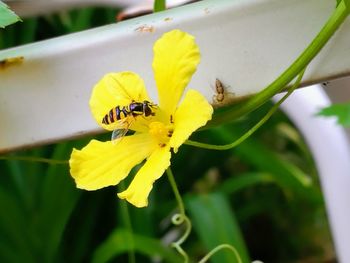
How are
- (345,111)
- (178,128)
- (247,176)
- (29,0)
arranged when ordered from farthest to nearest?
(247,176)
(29,0)
(345,111)
(178,128)

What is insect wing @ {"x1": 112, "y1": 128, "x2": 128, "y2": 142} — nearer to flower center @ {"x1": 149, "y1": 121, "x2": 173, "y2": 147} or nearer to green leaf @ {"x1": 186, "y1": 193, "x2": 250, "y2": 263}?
flower center @ {"x1": 149, "y1": 121, "x2": 173, "y2": 147}

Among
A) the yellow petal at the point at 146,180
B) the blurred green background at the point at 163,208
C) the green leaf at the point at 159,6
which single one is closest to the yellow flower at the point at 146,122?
the yellow petal at the point at 146,180

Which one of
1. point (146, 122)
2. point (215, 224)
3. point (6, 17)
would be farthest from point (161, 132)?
point (215, 224)

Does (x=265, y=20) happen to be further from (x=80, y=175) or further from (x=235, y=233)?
(x=235, y=233)

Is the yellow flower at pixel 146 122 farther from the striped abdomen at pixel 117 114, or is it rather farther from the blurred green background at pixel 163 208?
the blurred green background at pixel 163 208

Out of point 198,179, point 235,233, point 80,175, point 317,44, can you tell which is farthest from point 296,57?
point 198,179

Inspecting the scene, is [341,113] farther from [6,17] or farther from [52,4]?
[52,4]
